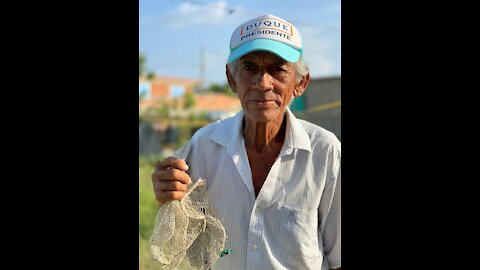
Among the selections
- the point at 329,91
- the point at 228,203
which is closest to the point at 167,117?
the point at 329,91

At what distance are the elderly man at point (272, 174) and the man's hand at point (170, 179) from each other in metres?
0.19

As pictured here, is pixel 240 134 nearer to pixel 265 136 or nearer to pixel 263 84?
pixel 265 136

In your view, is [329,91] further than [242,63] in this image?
Yes

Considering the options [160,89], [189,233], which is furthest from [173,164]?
[160,89]

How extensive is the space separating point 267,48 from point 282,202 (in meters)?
0.56

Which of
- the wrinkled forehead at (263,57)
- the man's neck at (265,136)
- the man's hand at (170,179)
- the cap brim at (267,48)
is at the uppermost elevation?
the cap brim at (267,48)

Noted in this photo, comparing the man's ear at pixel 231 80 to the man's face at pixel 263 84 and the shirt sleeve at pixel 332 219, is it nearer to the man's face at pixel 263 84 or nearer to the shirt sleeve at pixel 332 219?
the man's face at pixel 263 84

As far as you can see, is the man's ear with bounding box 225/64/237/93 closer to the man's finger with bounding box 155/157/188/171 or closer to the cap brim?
the cap brim

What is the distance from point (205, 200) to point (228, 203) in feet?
0.36

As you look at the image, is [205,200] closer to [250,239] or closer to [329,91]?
[250,239]

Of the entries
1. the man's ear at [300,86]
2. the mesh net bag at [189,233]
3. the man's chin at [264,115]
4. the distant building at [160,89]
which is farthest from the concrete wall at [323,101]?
the mesh net bag at [189,233]

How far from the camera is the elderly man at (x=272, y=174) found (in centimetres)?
167
